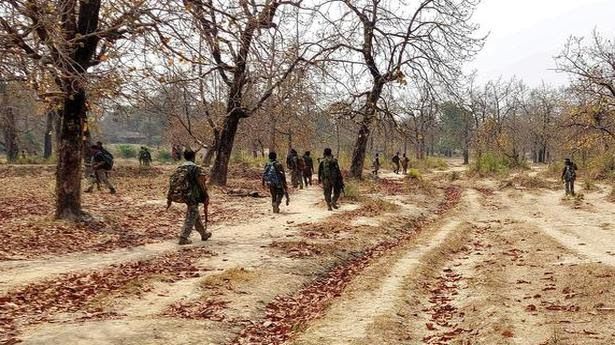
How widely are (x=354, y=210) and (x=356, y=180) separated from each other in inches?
462

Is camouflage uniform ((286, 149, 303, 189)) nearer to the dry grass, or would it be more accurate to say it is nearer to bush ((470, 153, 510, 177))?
the dry grass

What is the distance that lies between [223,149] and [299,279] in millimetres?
15208

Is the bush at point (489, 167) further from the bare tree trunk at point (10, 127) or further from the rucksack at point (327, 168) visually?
the bare tree trunk at point (10, 127)

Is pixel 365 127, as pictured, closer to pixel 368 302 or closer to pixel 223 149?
pixel 223 149

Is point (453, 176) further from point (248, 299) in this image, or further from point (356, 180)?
point (248, 299)

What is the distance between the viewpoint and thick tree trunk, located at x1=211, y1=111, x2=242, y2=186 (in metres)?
23.4

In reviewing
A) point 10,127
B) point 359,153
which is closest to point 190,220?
point 359,153

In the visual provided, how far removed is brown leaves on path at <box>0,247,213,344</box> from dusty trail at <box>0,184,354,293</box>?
0.33 meters

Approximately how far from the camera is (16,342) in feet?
17.3

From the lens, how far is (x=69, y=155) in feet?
38.9

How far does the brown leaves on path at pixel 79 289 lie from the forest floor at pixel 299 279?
0.10ft

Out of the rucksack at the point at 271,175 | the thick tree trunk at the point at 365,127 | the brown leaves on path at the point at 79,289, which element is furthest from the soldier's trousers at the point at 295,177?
the brown leaves on path at the point at 79,289

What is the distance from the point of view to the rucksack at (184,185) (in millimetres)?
10648

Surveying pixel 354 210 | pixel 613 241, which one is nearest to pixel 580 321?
pixel 613 241
